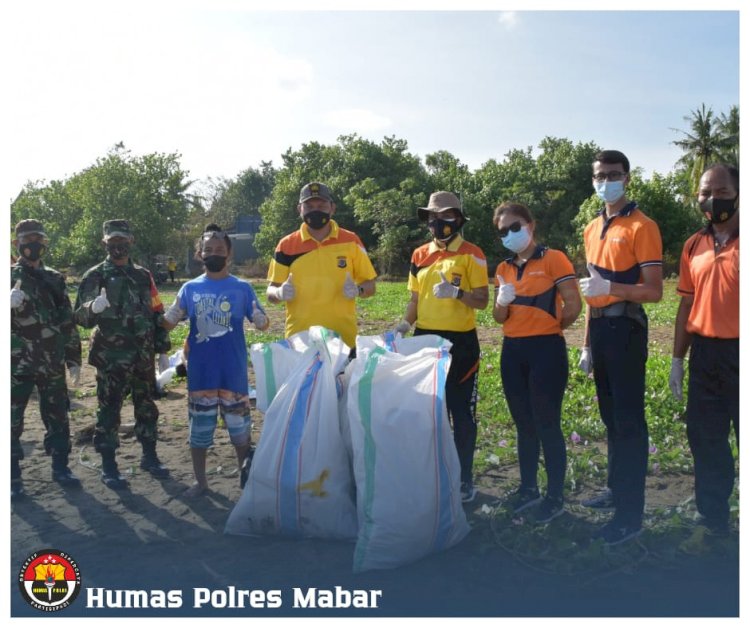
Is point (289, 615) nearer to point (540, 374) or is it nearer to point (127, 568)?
point (127, 568)

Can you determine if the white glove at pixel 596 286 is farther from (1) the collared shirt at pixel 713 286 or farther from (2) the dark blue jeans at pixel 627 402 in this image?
(1) the collared shirt at pixel 713 286

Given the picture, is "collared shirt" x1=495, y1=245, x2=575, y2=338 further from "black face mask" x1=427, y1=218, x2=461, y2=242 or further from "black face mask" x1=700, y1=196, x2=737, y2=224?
"black face mask" x1=700, y1=196, x2=737, y2=224

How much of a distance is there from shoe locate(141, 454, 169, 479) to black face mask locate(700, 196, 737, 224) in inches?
148

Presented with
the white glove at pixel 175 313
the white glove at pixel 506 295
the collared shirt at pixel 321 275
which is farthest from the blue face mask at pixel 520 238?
the white glove at pixel 175 313

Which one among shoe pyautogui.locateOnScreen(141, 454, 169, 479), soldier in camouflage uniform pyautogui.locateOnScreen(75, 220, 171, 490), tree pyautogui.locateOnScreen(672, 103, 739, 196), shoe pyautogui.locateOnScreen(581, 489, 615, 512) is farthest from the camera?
tree pyautogui.locateOnScreen(672, 103, 739, 196)

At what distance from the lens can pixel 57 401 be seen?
15.8 feet

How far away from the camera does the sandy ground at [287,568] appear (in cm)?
312

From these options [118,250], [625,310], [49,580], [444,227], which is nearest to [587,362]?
[625,310]

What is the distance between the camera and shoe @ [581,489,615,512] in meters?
4.17

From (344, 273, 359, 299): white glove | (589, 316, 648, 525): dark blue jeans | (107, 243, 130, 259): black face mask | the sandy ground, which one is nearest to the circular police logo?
the sandy ground

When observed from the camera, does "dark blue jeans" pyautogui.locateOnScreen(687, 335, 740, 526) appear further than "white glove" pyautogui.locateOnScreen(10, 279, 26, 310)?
No

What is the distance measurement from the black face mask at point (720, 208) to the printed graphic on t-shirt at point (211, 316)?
9.30 feet

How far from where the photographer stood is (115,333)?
15.7 ft

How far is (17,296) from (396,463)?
279cm
